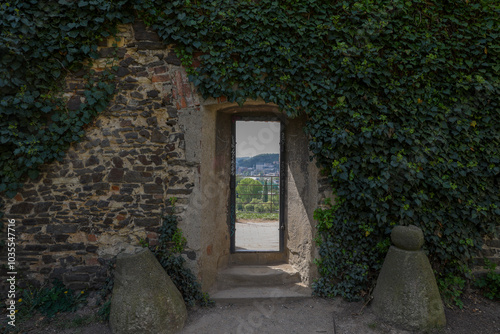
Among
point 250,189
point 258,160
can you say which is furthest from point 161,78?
point 250,189

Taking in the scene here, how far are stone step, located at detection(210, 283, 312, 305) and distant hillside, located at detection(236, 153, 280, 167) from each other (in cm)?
186

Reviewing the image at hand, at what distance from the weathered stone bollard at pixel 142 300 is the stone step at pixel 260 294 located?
72cm

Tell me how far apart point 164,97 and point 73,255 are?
7.50 ft

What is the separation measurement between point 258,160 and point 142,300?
3323mm

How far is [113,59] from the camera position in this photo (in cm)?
342

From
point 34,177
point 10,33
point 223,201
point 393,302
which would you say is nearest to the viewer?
point 393,302

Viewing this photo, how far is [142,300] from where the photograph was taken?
109 inches

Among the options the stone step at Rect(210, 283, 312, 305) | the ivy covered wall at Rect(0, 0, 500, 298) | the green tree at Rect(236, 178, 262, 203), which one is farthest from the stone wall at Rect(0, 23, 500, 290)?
the green tree at Rect(236, 178, 262, 203)

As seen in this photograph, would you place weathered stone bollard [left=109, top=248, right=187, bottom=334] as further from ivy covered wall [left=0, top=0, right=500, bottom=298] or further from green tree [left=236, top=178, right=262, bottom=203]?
green tree [left=236, top=178, right=262, bottom=203]

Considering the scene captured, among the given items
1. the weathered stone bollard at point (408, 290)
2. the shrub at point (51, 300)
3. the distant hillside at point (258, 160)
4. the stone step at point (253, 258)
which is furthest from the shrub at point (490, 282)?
the shrub at point (51, 300)

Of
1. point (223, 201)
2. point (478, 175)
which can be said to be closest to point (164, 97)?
point (223, 201)

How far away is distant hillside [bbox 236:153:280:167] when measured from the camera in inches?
178

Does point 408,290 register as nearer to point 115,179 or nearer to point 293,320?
point 293,320

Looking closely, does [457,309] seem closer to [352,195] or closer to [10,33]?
[352,195]
